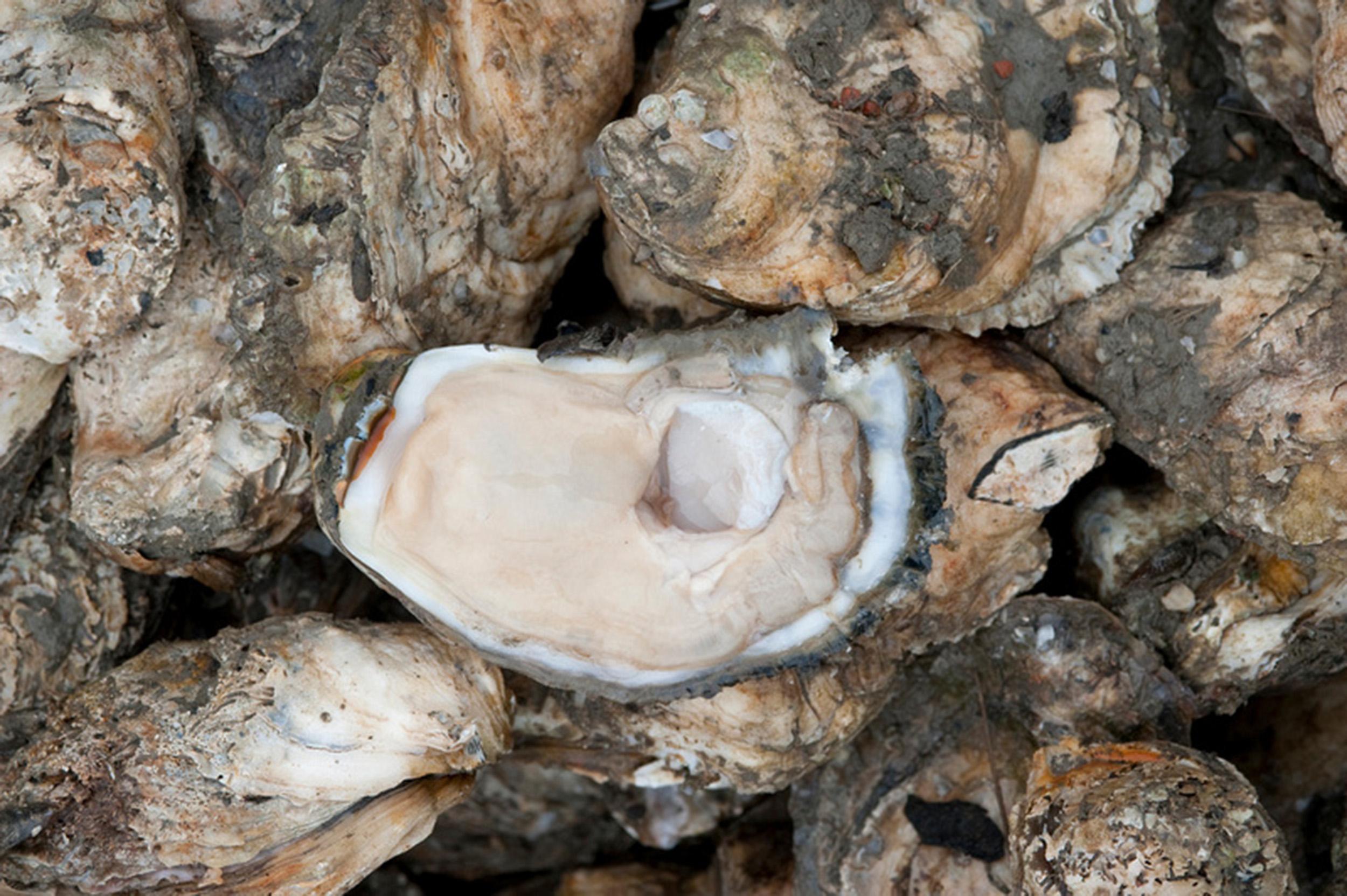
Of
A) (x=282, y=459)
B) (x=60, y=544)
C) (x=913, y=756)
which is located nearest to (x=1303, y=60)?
(x=913, y=756)

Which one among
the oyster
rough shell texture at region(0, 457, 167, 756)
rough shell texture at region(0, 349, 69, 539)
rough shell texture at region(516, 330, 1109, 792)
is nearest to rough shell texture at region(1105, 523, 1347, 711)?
rough shell texture at region(516, 330, 1109, 792)

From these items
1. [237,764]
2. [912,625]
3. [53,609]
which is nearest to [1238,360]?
[912,625]

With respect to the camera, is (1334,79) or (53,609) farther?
(53,609)

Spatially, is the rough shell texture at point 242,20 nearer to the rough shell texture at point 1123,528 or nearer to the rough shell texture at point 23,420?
the rough shell texture at point 23,420

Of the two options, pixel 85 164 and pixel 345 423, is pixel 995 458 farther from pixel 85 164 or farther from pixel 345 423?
pixel 85 164

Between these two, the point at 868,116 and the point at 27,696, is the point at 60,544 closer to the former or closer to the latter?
the point at 27,696

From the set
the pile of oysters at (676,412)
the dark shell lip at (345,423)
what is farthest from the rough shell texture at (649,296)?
the dark shell lip at (345,423)
